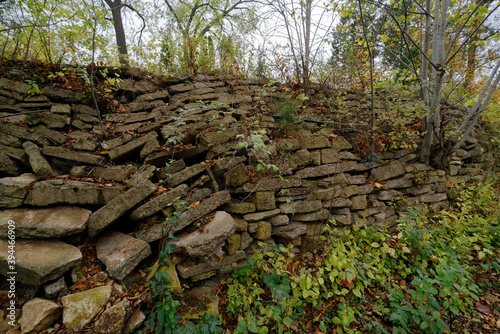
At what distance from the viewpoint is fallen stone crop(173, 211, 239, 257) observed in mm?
2445

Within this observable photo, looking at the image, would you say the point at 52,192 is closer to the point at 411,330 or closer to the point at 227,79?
the point at 227,79

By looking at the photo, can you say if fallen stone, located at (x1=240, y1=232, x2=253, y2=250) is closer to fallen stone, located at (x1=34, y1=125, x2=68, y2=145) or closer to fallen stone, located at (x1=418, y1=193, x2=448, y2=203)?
fallen stone, located at (x1=34, y1=125, x2=68, y2=145)

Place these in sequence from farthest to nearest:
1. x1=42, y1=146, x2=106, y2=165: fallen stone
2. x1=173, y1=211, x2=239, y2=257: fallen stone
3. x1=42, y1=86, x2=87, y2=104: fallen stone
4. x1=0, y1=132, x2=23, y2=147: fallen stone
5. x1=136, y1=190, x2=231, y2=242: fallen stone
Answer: x1=42, y1=86, x2=87, y2=104: fallen stone, x1=42, y1=146, x2=106, y2=165: fallen stone, x1=0, y1=132, x2=23, y2=147: fallen stone, x1=136, y1=190, x2=231, y2=242: fallen stone, x1=173, y1=211, x2=239, y2=257: fallen stone

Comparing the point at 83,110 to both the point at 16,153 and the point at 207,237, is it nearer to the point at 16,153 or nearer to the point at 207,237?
the point at 16,153

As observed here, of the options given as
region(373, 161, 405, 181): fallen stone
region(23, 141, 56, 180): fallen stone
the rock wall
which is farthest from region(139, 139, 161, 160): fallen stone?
region(373, 161, 405, 181): fallen stone

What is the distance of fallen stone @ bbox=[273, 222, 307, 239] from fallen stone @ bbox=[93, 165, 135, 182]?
253cm

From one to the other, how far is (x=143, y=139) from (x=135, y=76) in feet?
8.42

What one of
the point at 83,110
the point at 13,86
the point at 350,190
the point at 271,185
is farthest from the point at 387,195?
the point at 13,86

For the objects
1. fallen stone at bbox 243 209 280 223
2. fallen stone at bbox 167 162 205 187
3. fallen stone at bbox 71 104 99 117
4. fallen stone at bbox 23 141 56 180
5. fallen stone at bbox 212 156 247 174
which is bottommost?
fallen stone at bbox 243 209 280 223

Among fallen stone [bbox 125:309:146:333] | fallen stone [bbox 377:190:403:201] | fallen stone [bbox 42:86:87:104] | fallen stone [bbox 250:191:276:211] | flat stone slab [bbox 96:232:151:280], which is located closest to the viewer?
fallen stone [bbox 125:309:146:333]

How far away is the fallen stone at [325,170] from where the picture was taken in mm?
3675

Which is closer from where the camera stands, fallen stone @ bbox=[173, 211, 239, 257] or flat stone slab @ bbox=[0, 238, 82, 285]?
flat stone slab @ bbox=[0, 238, 82, 285]

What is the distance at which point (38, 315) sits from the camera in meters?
1.76

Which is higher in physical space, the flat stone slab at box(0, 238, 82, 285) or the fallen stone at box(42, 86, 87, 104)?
the fallen stone at box(42, 86, 87, 104)
